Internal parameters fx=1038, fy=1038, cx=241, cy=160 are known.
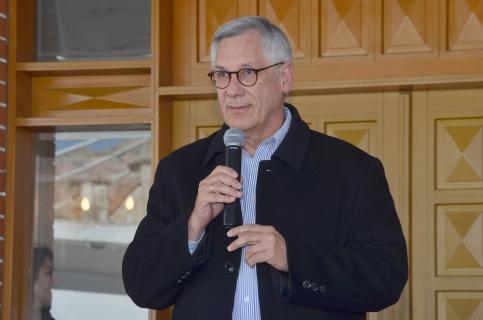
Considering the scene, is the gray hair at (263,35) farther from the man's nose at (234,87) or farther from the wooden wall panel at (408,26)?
the wooden wall panel at (408,26)

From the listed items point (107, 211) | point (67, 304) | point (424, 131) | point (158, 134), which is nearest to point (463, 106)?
point (424, 131)

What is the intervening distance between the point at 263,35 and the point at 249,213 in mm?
557

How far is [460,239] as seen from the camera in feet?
17.7

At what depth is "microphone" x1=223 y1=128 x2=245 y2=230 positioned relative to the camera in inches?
111

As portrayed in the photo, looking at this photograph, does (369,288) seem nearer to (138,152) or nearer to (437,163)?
(437,163)

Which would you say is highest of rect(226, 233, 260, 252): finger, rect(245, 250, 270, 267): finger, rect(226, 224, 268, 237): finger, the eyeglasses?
the eyeglasses

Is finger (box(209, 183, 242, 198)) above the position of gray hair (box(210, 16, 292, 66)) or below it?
below

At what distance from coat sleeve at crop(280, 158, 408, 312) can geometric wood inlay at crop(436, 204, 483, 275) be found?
235 centimetres

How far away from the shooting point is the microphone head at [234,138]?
301 cm

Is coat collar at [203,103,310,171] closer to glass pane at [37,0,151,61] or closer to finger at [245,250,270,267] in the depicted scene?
finger at [245,250,270,267]

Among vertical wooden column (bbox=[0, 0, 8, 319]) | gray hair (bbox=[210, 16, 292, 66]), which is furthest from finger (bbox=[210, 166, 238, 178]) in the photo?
vertical wooden column (bbox=[0, 0, 8, 319])

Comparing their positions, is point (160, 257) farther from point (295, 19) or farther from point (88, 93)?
point (88, 93)

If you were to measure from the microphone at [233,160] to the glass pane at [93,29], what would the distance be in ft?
9.38

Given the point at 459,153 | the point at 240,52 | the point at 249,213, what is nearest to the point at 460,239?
the point at 459,153
